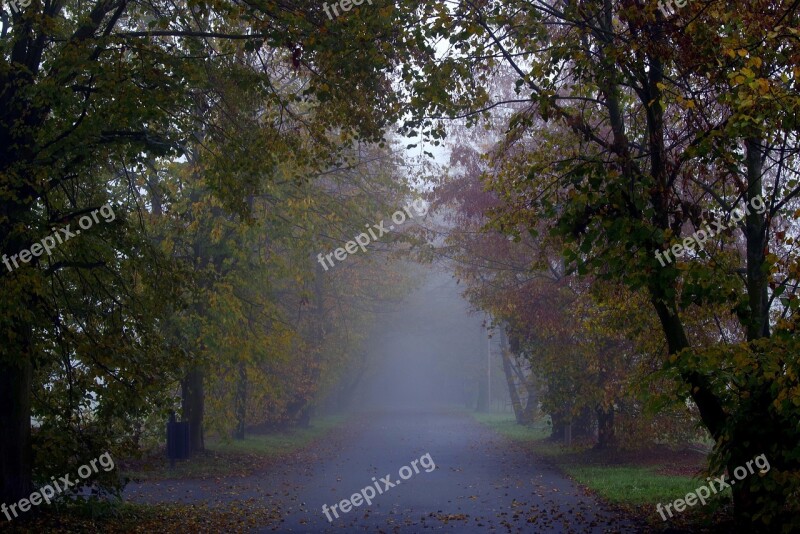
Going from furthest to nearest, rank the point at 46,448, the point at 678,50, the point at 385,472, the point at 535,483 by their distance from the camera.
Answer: the point at 385,472, the point at 535,483, the point at 46,448, the point at 678,50

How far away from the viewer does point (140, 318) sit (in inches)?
462

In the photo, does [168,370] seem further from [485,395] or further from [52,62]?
[485,395]

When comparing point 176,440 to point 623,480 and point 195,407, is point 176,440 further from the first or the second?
point 623,480

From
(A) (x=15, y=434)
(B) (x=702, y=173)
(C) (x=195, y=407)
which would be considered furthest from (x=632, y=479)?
(C) (x=195, y=407)

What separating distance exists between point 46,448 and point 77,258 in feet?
8.91

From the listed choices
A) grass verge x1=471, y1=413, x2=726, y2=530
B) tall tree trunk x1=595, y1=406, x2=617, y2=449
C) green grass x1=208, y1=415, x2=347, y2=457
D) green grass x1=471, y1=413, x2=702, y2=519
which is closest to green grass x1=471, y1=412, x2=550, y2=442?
grass verge x1=471, y1=413, x2=726, y2=530

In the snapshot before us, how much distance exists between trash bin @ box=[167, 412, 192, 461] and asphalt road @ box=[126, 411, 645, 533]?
7.86ft

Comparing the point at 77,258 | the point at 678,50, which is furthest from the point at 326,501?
the point at 678,50

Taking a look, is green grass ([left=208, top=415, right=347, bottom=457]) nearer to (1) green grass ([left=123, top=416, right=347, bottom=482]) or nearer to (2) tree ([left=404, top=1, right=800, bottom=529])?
(1) green grass ([left=123, top=416, right=347, bottom=482])

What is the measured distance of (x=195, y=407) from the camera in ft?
76.8

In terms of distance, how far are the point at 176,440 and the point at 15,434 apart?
34.0ft

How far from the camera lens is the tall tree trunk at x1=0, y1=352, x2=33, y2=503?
10961 mm

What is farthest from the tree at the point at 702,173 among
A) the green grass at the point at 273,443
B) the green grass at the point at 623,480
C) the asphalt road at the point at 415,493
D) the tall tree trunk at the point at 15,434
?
the green grass at the point at 273,443

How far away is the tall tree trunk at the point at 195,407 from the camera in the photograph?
23.3 metres
